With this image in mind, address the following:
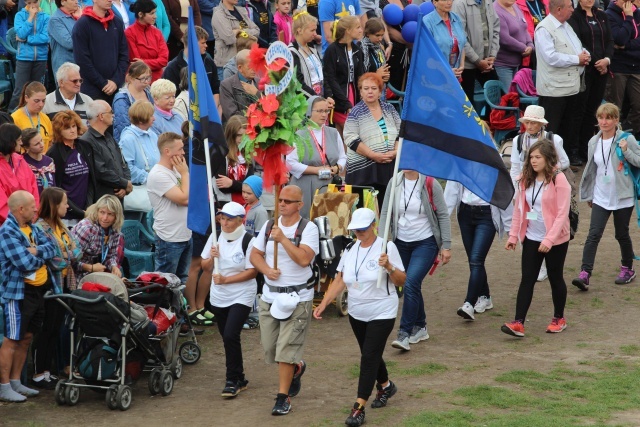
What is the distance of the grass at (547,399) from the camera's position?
9406mm

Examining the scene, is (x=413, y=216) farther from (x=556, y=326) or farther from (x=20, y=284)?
(x=20, y=284)

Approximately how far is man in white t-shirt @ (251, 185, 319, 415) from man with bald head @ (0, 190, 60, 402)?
194 centimetres

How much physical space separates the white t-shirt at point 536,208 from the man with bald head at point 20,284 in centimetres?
489

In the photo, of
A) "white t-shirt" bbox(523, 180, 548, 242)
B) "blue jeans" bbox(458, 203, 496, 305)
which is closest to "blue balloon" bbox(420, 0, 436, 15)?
"blue jeans" bbox(458, 203, 496, 305)

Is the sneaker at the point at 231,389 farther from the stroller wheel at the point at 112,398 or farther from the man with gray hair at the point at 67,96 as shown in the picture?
the man with gray hair at the point at 67,96

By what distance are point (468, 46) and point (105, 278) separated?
927cm

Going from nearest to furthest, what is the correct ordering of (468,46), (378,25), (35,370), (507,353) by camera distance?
(35,370) < (507,353) < (378,25) < (468,46)

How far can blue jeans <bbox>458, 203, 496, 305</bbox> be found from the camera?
1230cm

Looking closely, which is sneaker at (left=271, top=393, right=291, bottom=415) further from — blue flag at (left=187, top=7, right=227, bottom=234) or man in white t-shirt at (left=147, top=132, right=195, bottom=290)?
man in white t-shirt at (left=147, top=132, right=195, bottom=290)

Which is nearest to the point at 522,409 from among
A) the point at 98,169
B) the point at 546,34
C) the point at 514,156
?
the point at 514,156

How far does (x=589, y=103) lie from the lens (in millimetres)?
18281

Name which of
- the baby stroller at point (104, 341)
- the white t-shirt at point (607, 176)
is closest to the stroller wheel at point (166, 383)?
the baby stroller at point (104, 341)

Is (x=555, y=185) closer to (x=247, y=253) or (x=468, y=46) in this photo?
(x=247, y=253)

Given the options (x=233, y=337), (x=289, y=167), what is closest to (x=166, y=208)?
(x=289, y=167)
